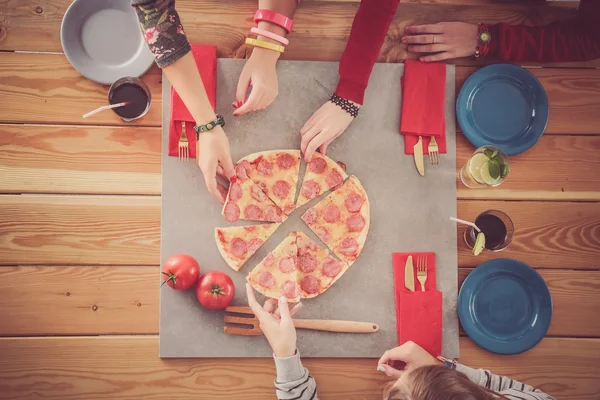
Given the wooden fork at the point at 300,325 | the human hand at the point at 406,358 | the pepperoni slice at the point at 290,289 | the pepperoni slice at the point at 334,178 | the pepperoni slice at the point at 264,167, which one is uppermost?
the pepperoni slice at the point at 264,167

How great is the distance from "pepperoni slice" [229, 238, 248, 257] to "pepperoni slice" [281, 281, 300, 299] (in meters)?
0.17

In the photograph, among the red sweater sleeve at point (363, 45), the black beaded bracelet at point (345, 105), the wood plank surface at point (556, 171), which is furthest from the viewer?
the wood plank surface at point (556, 171)

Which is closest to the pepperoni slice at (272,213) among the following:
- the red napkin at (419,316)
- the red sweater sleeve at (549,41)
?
the red napkin at (419,316)

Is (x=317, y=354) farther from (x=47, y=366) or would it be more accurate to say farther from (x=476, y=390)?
(x=47, y=366)

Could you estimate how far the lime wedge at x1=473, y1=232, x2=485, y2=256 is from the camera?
156 centimetres

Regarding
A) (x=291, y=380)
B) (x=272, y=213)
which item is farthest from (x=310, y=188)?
(x=291, y=380)

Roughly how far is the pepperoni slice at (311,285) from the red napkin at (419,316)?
0.26 meters

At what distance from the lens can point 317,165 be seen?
1626 mm

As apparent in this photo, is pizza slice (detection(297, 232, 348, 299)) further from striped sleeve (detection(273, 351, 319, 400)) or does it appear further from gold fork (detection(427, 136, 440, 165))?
gold fork (detection(427, 136, 440, 165))

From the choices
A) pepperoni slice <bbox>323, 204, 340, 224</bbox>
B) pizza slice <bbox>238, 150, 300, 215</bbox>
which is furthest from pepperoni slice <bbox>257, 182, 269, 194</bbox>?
pepperoni slice <bbox>323, 204, 340, 224</bbox>

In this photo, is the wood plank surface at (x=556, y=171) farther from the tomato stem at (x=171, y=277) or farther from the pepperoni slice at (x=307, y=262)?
the tomato stem at (x=171, y=277)

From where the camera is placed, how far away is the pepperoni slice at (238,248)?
1587 mm

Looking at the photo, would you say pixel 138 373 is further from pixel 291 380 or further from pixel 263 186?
pixel 263 186

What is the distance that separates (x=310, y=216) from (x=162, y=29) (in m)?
0.74
